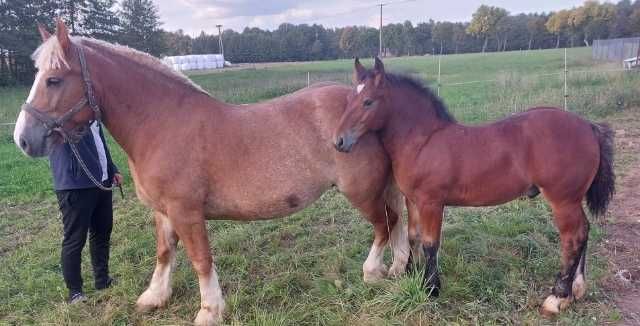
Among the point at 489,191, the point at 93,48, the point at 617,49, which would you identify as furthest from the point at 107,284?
the point at 617,49

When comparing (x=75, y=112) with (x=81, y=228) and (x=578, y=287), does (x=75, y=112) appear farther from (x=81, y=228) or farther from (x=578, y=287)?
(x=578, y=287)

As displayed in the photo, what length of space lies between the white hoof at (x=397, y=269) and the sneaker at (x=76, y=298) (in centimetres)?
252

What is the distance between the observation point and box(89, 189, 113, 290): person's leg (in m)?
3.67

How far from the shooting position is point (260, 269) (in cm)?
388

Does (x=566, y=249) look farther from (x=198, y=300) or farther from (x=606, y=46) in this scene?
(x=606, y=46)

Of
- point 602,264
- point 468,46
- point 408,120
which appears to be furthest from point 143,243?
point 468,46

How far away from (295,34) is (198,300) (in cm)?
4729

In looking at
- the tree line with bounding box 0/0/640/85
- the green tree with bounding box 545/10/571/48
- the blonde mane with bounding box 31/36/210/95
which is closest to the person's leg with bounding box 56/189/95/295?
the blonde mane with bounding box 31/36/210/95

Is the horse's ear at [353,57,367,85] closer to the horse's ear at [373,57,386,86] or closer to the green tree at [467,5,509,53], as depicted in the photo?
the horse's ear at [373,57,386,86]

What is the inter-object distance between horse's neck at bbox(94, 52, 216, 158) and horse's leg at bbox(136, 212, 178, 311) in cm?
69

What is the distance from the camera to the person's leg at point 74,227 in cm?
335

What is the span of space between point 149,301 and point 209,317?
0.60 m

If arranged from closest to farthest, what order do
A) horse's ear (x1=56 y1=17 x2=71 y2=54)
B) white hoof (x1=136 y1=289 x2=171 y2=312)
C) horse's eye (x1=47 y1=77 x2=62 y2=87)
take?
horse's ear (x1=56 y1=17 x2=71 y2=54)
horse's eye (x1=47 y1=77 x2=62 y2=87)
white hoof (x1=136 y1=289 x2=171 y2=312)

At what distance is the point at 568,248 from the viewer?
2951 millimetres
